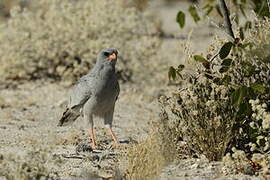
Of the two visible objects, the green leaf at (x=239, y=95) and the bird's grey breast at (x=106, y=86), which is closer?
the green leaf at (x=239, y=95)

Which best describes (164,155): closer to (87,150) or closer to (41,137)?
(87,150)

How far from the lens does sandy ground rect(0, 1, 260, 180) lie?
6125 millimetres

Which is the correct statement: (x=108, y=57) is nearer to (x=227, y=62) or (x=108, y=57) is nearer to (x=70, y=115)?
(x=70, y=115)

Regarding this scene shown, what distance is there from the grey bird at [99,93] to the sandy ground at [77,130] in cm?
27

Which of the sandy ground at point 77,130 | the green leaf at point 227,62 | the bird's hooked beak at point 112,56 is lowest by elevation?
the sandy ground at point 77,130

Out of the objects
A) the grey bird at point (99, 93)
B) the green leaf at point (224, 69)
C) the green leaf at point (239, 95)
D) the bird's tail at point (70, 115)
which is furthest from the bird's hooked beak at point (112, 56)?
the green leaf at point (239, 95)

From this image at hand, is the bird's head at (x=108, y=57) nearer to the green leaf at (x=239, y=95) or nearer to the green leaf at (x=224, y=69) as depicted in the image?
the green leaf at (x=224, y=69)

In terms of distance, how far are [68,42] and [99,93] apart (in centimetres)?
458

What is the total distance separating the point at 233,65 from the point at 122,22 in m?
6.21

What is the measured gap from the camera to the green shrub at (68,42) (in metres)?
11.7

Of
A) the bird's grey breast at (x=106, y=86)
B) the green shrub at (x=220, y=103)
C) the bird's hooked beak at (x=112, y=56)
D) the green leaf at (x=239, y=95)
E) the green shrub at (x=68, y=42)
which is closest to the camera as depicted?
the green leaf at (x=239, y=95)

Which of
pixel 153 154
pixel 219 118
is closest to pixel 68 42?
pixel 219 118

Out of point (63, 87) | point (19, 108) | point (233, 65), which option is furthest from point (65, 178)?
point (63, 87)

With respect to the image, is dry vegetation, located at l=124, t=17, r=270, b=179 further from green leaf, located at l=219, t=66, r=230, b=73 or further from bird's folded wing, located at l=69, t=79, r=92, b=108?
bird's folded wing, located at l=69, t=79, r=92, b=108
